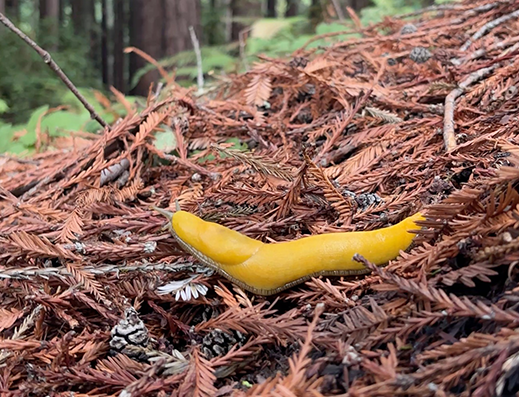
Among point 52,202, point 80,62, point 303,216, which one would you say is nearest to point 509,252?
point 303,216

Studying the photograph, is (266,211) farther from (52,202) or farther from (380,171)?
(52,202)

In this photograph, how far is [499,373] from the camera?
75 cm

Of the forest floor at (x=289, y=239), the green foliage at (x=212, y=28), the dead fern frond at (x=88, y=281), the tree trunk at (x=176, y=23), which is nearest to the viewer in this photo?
the forest floor at (x=289, y=239)

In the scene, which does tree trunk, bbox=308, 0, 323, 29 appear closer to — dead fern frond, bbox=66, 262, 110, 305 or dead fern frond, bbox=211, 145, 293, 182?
dead fern frond, bbox=211, 145, 293, 182

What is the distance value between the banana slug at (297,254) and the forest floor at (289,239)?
0.05 metres

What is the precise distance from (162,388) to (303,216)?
70cm

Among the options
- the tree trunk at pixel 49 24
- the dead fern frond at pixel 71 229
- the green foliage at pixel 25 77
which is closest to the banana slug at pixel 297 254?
the dead fern frond at pixel 71 229

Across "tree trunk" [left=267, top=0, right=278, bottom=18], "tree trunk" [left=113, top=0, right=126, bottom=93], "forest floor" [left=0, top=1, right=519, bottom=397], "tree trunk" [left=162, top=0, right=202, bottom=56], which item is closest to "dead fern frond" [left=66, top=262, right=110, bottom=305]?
"forest floor" [left=0, top=1, right=519, bottom=397]

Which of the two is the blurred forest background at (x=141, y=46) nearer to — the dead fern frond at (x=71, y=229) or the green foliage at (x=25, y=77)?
the green foliage at (x=25, y=77)

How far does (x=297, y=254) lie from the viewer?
1.18 meters

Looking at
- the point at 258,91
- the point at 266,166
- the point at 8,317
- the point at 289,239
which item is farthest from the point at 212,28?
the point at 8,317

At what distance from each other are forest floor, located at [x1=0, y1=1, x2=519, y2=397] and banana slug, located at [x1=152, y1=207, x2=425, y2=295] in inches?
1.9

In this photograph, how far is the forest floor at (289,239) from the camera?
0.92m

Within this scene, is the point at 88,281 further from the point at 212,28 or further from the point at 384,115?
the point at 212,28
